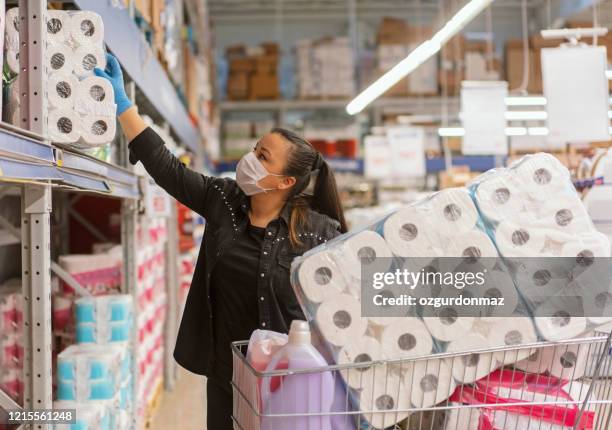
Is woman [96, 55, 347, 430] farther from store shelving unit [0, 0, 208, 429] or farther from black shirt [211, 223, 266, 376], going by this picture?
store shelving unit [0, 0, 208, 429]

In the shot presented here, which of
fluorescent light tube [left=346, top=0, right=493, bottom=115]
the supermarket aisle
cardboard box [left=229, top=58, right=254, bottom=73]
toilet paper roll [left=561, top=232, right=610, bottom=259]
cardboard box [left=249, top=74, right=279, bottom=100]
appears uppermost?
cardboard box [left=229, top=58, right=254, bottom=73]

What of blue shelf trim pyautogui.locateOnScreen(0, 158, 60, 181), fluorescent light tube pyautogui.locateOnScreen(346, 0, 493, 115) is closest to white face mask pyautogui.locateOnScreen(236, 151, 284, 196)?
blue shelf trim pyautogui.locateOnScreen(0, 158, 60, 181)

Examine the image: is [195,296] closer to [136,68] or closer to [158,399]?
[136,68]

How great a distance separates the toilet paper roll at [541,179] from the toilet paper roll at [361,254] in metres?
0.37

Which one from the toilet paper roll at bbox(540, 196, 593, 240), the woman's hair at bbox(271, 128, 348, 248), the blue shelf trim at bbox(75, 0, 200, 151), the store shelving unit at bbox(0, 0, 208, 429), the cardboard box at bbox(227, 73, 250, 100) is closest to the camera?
the toilet paper roll at bbox(540, 196, 593, 240)

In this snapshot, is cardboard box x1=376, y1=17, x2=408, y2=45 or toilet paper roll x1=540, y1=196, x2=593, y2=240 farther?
cardboard box x1=376, y1=17, x2=408, y2=45

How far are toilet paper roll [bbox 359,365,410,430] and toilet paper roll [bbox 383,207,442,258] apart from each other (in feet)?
0.91

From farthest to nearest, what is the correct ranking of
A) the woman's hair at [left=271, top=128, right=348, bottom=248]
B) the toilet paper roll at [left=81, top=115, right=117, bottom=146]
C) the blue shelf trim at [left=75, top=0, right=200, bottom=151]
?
the blue shelf trim at [left=75, top=0, right=200, bottom=151] → the woman's hair at [left=271, top=128, right=348, bottom=248] → the toilet paper roll at [left=81, top=115, right=117, bottom=146]

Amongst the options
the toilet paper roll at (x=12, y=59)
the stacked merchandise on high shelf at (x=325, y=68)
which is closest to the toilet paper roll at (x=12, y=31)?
the toilet paper roll at (x=12, y=59)

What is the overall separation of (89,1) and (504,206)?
72.2 inches

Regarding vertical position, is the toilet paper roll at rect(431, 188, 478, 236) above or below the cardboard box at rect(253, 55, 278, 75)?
below

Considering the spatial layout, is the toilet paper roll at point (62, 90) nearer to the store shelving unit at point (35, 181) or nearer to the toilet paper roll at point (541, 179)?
the store shelving unit at point (35, 181)

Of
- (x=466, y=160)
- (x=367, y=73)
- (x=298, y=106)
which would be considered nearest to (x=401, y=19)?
(x=367, y=73)

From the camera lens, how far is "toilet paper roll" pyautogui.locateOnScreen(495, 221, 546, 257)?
1.80m
